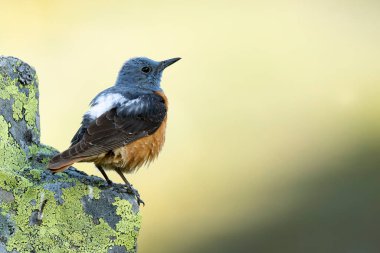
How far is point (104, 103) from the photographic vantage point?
9117 millimetres

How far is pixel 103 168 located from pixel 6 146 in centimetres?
155

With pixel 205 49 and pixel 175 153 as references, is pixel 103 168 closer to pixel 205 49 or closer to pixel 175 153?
pixel 175 153

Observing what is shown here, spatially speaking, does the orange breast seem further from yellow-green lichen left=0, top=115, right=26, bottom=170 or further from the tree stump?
yellow-green lichen left=0, top=115, right=26, bottom=170

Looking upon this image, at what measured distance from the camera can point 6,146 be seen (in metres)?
7.50

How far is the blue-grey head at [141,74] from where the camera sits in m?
10.5

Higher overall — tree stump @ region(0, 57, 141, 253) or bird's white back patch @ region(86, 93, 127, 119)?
bird's white back patch @ region(86, 93, 127, 119)

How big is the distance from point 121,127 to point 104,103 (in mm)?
363

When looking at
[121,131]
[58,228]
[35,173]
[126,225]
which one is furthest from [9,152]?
[121,131]

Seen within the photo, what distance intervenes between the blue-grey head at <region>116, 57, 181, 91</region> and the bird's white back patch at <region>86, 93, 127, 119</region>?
1042mm

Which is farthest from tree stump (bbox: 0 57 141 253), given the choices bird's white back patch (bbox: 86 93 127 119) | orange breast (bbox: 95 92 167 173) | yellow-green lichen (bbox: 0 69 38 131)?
bird's white back patch (bbox: 86 93 127 119)

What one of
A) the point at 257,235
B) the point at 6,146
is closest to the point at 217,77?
the point at 257,235

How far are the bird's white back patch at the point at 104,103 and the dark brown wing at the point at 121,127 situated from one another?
0.05 meters

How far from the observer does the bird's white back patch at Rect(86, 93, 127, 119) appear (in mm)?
8945

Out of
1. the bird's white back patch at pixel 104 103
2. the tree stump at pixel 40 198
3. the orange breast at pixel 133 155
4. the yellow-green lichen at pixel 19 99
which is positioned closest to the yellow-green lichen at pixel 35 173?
the tree stump at pixel 40 198
